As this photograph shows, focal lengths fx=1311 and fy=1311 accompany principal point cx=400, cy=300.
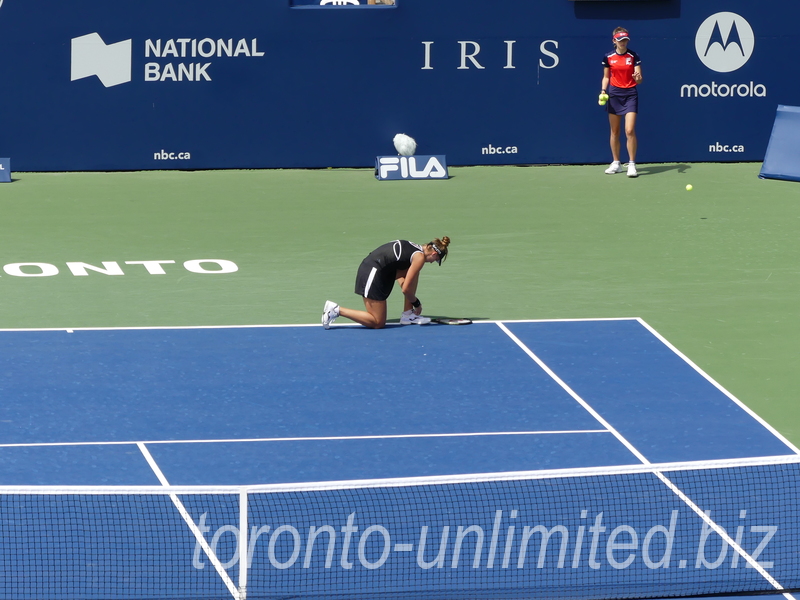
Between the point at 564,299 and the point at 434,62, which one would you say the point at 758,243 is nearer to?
the point at 564,299

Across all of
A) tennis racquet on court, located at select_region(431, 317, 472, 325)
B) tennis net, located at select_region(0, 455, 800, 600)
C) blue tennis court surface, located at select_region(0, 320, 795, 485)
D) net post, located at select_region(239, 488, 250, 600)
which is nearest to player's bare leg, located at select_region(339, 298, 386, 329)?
blue tennis court surface, located at select_region(0, 320, 795, 485)

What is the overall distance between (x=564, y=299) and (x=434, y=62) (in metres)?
8.76

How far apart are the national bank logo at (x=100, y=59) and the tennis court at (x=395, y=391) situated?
6.31 feet

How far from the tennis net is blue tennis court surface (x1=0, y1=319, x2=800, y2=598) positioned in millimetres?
19

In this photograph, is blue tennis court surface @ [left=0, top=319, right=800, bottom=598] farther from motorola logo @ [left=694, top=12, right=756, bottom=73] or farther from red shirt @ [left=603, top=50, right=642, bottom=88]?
motorola logo @ [left=694, top=12, right=756, bottom=73]

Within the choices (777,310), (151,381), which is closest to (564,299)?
(777,310)

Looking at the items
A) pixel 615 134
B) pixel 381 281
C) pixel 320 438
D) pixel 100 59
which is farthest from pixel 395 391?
pixel 100 59

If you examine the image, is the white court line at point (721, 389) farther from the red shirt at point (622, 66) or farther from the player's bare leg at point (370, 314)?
the red shirt at point (622, 66)

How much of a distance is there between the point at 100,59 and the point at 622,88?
8.72 m

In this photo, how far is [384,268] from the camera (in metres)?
13.4

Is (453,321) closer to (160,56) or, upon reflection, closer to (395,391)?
(395,391)

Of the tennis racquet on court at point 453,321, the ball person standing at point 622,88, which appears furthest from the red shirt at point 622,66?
the tennis racquet on court at point 453,321

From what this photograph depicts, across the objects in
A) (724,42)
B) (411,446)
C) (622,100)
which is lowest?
(411,446)

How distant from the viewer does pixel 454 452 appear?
1001 centimetres
